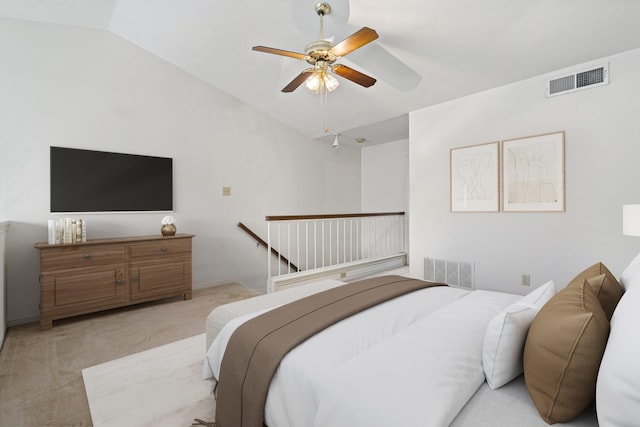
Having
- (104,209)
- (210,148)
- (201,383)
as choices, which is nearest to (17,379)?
(201,383)

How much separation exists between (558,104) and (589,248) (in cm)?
147

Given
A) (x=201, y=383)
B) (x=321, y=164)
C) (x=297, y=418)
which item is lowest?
(x=201, y=383)

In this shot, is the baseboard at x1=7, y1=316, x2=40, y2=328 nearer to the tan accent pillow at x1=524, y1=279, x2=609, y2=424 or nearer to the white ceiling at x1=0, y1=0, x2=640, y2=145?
the white ceiling at x1=0, y1=0, x2=640, y2=145

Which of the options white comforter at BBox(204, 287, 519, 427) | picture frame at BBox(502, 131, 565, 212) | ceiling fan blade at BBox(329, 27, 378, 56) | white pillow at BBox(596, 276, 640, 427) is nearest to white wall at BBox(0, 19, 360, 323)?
ceiling fan blade at BBox(329, 27, 378, 56)

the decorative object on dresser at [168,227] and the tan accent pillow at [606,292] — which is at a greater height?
the decorative object on dresser at [168,227]

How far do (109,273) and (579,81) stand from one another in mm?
5152

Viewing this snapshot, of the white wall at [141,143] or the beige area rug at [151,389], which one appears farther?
the white wall at [141,143]

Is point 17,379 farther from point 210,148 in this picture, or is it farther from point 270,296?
point 210,148

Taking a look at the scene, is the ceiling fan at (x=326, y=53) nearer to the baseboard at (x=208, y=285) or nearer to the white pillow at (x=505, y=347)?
the white pillow at (x=505, y=347)

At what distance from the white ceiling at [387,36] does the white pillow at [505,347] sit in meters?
2.61

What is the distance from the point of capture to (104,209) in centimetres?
356

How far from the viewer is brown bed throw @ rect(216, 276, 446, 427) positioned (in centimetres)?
121

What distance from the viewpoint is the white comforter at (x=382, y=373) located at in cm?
88

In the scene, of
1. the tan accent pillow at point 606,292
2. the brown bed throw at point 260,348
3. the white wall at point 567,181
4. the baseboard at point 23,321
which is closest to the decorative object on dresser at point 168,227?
the baseboard at point 23,321
